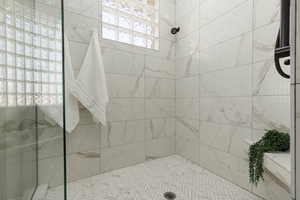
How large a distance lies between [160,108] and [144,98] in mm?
283

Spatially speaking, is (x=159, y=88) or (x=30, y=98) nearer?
(x=30, y=98)

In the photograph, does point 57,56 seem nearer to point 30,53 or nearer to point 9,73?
point 30,53

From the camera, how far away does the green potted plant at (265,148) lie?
97 cm

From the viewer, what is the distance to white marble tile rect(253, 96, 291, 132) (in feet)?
3.48

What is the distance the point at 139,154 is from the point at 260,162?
4.21 ft

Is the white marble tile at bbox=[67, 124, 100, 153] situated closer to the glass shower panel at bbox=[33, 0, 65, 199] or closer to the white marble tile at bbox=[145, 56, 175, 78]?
the glass shower panel at bbox=[33, 0, 65, 199]

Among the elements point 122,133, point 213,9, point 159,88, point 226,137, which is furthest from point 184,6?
point 122,133

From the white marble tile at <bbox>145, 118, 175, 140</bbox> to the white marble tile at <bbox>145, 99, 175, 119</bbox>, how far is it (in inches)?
2.5

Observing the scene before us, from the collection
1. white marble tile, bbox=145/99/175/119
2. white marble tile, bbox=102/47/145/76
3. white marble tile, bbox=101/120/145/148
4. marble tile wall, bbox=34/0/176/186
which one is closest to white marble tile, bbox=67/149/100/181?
marble tile wall, bbox=34/0/176/186

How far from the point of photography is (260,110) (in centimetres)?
121

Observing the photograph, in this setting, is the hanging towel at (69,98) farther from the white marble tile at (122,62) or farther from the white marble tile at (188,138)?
the white marble tile at (188,138)

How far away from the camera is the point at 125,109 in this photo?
1806mm

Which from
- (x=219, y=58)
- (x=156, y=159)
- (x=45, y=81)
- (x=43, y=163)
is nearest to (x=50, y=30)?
(x=45, y=81)

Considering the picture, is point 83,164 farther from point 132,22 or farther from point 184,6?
point 184,6
